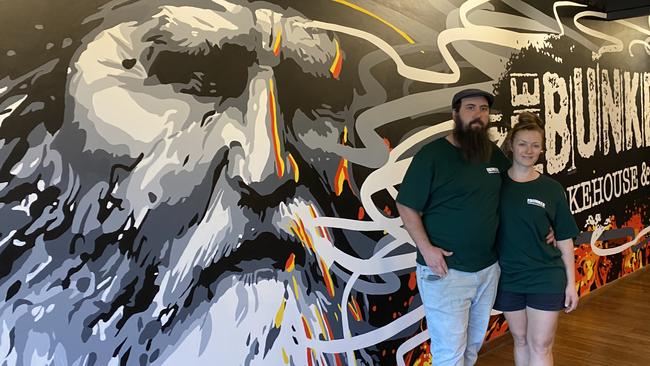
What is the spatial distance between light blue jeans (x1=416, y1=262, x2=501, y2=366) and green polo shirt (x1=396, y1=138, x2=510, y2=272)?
7 cm

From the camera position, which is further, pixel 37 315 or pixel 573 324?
pixel 573 324

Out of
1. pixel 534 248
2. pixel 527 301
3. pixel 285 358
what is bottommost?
pixel 285 358

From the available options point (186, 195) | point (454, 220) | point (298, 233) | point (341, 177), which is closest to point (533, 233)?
point (454, 220)

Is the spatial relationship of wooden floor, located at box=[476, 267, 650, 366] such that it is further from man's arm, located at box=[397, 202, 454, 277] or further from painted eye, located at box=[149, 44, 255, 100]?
painted eye, located at box=[149, 44, 255, 100]

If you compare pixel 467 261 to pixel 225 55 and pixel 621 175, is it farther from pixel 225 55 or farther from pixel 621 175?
pixel 621 175

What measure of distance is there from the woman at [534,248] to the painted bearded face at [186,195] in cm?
80

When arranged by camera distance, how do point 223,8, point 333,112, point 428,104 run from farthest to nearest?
point 428,104, point 333,112, point 223,8

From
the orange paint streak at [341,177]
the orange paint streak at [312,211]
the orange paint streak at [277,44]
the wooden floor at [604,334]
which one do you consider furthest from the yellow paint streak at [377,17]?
the wooden floor at [604,334]

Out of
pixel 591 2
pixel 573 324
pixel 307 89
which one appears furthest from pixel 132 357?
pixel 591 2

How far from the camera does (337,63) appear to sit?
2744 millimetres

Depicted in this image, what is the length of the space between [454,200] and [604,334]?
7.86ft

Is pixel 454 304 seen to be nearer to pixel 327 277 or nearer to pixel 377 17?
pixel 327 277

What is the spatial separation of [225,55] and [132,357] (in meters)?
1.24

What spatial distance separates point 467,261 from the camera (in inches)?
Result: 97.0
